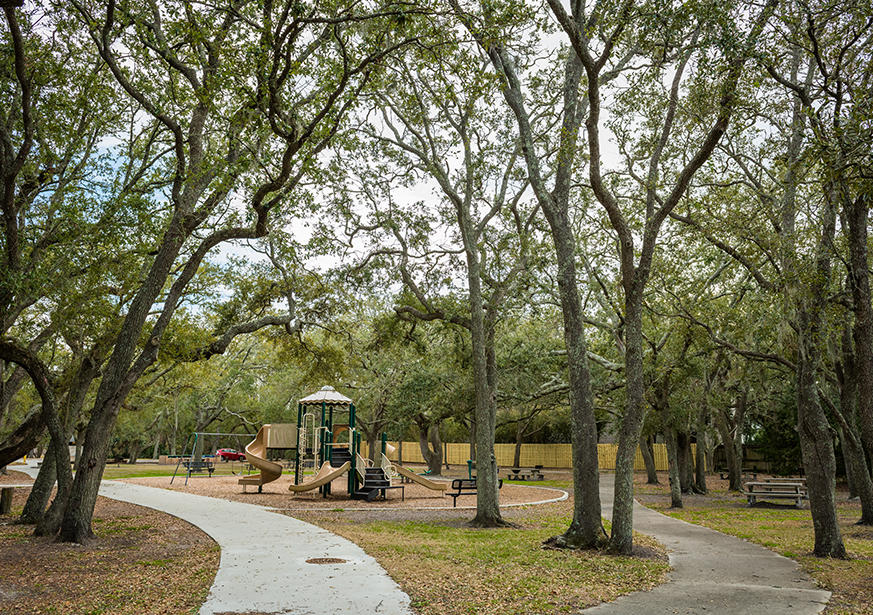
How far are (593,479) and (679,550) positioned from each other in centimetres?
182

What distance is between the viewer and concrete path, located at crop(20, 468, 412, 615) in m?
5.49

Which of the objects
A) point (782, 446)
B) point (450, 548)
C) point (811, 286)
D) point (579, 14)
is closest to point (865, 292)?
point (811, 286)

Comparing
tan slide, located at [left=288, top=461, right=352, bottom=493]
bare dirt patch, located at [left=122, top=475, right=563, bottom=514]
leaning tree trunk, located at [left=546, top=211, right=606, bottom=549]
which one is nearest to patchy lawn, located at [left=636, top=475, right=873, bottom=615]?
leaning tree trunk, located at [left=546, top=211, right=606, bottom=549]

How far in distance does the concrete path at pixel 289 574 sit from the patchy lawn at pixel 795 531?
4.47m

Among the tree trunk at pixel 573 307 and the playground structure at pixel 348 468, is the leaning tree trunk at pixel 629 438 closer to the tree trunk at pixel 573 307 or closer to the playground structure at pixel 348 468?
the tree trunk at pixel 573 307

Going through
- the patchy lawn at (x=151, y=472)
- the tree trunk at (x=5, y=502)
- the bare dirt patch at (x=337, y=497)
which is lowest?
Answer: the patchy lawn at (x=151, y=472)

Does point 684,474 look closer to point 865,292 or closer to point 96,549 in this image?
point 865,292

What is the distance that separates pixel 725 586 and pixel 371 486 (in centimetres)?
1240

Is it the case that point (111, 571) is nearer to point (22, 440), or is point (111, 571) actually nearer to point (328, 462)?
point (22, 440)

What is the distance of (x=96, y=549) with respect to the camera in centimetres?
888

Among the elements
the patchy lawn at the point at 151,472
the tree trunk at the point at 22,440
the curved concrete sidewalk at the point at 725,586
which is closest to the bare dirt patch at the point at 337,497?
the patchy lawn at the point at 151,472

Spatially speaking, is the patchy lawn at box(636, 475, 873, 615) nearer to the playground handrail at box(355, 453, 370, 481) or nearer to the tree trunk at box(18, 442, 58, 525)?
the playground handrail at box(355, 453, 370, 481)

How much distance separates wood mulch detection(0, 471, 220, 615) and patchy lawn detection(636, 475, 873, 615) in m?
6.50

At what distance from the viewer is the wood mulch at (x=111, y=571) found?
577 centimetres
